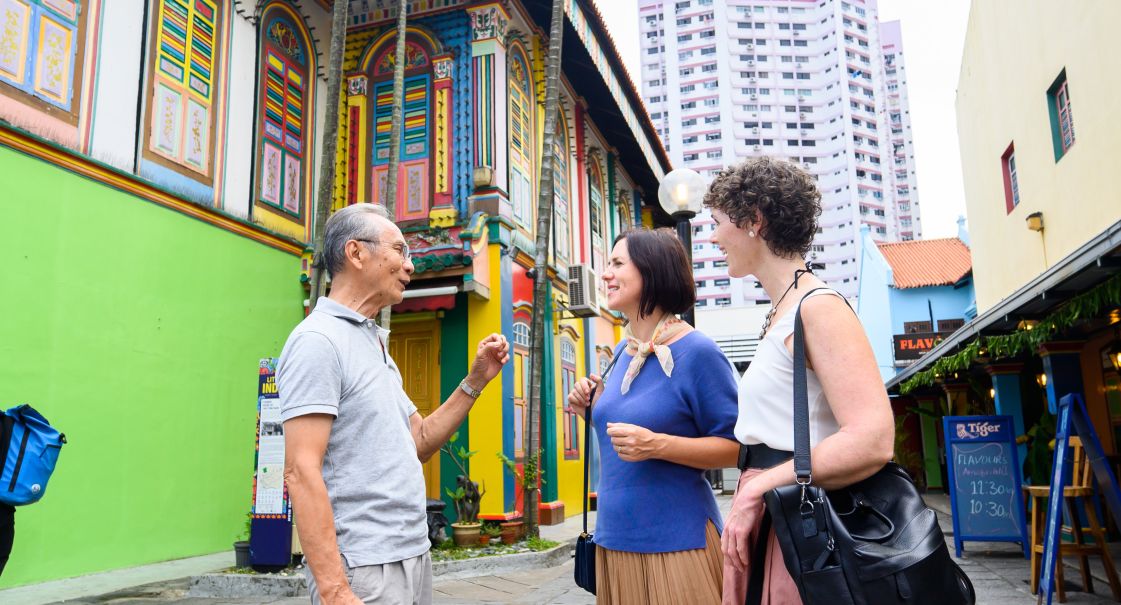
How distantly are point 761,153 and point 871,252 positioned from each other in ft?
113

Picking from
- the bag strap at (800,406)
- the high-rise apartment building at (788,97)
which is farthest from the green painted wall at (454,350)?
the high-rise apartment building at (788,97)

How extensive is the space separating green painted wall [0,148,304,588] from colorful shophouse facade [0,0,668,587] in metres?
0.02

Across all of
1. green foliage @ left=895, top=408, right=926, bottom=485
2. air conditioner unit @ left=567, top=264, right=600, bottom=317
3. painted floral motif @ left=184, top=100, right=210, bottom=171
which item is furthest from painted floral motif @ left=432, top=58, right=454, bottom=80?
green foliage @ left=895, top=408, right=926, bottom=485

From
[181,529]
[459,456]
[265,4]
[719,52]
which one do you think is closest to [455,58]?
[265,4]

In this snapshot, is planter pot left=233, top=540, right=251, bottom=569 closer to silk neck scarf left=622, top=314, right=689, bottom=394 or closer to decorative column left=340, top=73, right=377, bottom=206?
decorative column left=340, top=73, right=377, bottom=206

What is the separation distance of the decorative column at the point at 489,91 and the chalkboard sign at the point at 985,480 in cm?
655

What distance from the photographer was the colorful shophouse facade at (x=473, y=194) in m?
10.8

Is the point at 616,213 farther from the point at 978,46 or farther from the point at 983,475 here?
the point at 983,475

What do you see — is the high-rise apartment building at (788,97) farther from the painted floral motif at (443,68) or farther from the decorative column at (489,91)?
the painted floral motif at (443,68)

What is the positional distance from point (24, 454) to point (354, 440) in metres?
3.46

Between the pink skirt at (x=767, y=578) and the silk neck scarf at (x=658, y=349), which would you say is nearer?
the pink skirt at (x=767, y=578)

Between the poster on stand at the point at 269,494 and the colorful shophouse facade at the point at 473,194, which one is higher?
the colorful shophouse facade at the point at 473,194

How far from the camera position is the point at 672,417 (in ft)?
7.82

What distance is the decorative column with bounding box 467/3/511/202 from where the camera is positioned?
11.4 m
